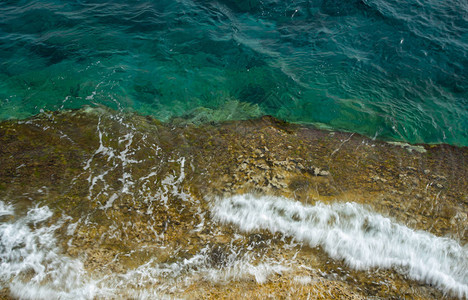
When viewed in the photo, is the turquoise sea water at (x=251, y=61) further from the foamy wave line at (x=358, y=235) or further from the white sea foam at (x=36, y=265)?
the white sea foam at (x=36, y=265)

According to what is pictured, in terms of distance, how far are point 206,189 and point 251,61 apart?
605 cm

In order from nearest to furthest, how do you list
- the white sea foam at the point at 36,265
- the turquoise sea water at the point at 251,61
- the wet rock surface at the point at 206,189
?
the white sea foam at the point at 36,265 < the wet rock surface at the point at 206,189 < the turquoise sea water at the point at 251,61

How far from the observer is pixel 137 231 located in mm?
4676

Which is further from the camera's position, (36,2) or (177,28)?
Result: (36,2)

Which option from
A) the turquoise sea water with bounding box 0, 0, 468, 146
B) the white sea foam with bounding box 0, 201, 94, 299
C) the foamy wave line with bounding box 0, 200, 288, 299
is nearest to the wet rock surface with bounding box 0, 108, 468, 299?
the foamy wave line with bounding box 0, 200, 288, 299

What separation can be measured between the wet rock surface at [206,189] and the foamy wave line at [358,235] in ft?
0.50

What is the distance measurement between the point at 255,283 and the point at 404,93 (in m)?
7.88

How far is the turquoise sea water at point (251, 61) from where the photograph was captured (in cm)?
814

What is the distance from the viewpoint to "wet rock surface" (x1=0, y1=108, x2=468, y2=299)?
14.0 ft

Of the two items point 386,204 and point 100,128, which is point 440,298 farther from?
point 100,128

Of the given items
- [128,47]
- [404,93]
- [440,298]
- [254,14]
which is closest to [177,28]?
[128,47]

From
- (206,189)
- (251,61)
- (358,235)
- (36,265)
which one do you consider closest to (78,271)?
(36,265)

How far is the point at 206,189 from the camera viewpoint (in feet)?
17.7

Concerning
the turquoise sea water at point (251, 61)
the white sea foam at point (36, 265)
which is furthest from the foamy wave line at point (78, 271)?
the turquoise sea water at point (251, 61)
